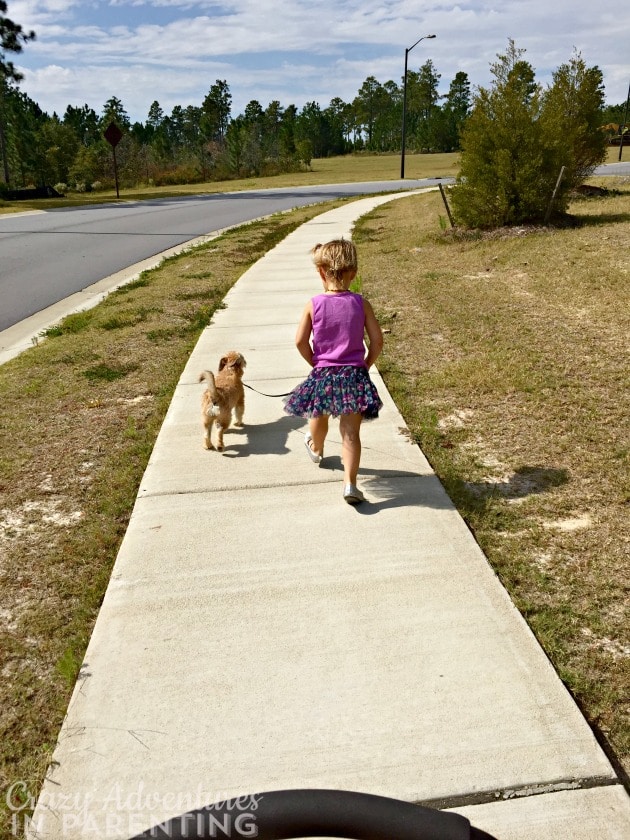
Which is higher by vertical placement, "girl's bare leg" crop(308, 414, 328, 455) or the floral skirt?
the floral skirt

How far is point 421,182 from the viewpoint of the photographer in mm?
35094

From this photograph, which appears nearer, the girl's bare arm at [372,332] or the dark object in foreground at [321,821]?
the dark object in foreground at [321,821]

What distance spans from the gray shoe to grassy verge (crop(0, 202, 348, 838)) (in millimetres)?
1261

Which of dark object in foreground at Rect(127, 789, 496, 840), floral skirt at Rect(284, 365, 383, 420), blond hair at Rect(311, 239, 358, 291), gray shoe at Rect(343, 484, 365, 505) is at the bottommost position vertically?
gray shoe at Rect(343, 484, 365, 505)

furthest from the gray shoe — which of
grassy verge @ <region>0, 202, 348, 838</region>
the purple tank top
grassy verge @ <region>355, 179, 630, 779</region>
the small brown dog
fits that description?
grassy verge @ <region>0, 202, 348, 838</region>

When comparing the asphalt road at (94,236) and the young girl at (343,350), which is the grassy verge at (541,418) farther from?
the asphalt road at (94,236)

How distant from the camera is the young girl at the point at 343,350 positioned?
3588 millimetres

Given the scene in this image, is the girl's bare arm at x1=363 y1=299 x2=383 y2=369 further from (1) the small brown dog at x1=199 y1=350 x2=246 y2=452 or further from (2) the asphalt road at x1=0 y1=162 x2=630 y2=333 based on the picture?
(2) the asphalt road at x1=0 y1=162 x2=630 y2=333

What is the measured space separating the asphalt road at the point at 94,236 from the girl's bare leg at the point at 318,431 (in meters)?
6.03

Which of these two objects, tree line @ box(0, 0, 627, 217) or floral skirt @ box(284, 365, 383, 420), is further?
tree line @ box(0, 0, 627, 217)

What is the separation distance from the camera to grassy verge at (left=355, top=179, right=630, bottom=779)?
2719 millimetres

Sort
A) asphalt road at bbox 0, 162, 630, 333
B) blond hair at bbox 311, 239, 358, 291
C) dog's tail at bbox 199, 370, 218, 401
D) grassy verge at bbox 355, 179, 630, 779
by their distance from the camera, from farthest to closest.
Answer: asphalt road at bbox 0, 162, 630, 333 → dog's tail at bbox 199, 370, 218, 401 → blond hair at bbox 311, 239, 358, 291 → grassy verge at bbox 355, 179, 630, 779

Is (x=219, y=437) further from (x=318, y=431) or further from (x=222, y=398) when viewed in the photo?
(x=318, y=431)

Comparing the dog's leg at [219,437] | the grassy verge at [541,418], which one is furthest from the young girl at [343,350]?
the dog's leg at [219,437]
